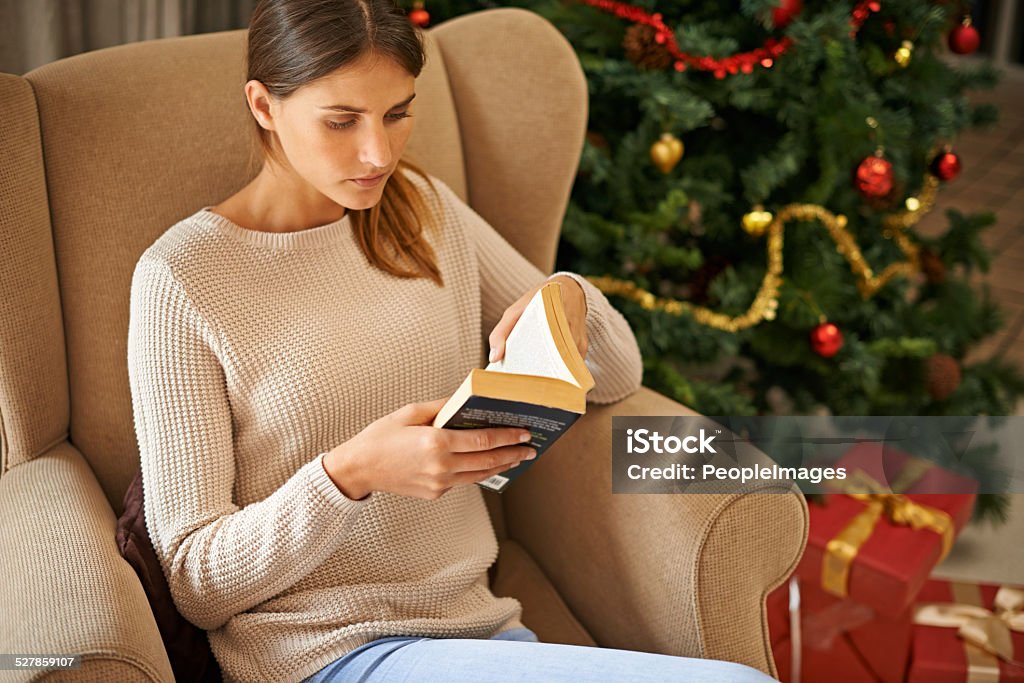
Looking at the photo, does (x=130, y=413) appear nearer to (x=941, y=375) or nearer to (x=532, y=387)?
(x=532, y=387)

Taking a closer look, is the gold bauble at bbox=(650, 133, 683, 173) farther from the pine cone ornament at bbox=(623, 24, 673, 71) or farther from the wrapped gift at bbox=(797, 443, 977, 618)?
the wrapped gift at bbox=(797, 443, 977, 618)

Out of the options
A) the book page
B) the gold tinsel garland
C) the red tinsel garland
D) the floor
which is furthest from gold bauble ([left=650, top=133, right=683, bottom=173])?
the floor

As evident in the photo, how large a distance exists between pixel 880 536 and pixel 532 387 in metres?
1.03

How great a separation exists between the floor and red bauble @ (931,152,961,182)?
610mm

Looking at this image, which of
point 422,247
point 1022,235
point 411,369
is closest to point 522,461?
point 411,369

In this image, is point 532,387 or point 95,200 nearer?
point 532,387

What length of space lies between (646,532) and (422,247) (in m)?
0.44

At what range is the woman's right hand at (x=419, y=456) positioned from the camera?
2.92 ft

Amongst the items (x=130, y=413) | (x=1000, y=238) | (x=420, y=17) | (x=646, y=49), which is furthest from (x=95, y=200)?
(x=1000, y=238)

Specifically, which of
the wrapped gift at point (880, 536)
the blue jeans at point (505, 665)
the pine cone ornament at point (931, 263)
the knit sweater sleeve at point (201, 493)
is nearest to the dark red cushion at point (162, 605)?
the knit sweater sleeve at point (201, 493)

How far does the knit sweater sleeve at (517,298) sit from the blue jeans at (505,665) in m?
0.36

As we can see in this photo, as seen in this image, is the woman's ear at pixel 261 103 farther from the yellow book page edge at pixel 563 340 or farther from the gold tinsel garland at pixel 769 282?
the gold tinsel garland at pixel 769 282

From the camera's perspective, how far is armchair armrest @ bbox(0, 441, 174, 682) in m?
0.85

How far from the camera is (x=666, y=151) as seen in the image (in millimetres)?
1652
